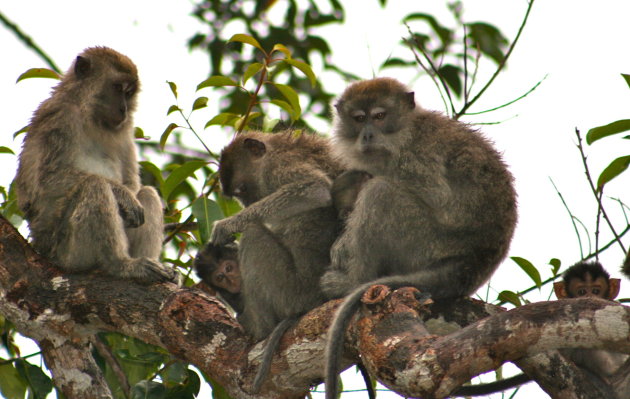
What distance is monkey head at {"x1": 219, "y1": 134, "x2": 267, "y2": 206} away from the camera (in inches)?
289

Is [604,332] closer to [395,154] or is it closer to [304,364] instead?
[304,364]

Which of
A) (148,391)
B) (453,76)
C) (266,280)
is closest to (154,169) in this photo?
(266,280)

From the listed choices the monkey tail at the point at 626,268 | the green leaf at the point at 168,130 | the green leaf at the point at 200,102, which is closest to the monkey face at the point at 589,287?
the monkey tail at the point at 626,268

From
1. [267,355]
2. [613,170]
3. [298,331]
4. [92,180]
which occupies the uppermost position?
[613,170]

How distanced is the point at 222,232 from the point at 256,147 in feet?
3.22

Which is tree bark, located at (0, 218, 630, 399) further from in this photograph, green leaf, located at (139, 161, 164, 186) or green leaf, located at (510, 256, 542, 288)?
green leaf, located at (139, 161, 164, 186)

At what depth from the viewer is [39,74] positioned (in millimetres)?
7527

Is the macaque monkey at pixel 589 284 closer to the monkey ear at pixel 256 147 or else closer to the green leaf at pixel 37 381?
the monkey ear at pixel 256 147

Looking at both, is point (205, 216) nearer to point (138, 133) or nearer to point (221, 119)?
Result: point (221, 119)

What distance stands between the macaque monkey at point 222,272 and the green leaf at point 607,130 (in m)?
3.13

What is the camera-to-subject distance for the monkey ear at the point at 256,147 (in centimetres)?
732

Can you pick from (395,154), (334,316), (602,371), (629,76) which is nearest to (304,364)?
(334,316)

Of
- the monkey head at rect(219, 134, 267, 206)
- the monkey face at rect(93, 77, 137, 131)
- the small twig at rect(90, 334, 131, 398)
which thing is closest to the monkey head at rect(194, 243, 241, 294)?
the monkey head at rect(219, 134, 267, 206)

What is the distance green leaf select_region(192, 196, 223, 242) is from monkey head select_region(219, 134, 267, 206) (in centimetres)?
46
